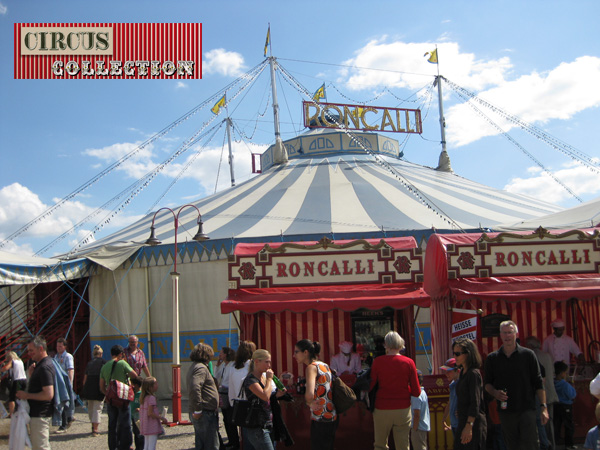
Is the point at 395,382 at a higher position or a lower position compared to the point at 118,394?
higher

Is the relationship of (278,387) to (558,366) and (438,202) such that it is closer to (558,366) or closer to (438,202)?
(558,366)

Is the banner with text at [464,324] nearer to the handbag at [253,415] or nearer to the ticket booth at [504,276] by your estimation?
the ticket booth at [504,276]

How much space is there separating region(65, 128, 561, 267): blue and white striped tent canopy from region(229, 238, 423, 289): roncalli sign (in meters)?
2.86

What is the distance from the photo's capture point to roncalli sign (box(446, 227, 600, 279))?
6520 millimetres

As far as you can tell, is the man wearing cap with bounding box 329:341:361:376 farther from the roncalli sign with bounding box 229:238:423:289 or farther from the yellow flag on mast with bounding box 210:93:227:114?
the yellow flag on mast with bounding box 210:93:227:114

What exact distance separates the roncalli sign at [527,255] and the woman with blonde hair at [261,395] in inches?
122

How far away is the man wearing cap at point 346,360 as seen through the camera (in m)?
7.04

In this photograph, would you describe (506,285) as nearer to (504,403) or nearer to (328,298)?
(328,298)

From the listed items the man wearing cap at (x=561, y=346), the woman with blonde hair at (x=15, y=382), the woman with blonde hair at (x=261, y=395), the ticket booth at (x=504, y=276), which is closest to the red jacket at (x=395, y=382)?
the woman with blonde hair at (x=261, y=395)

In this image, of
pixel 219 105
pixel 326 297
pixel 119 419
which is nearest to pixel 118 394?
pixel 119 419

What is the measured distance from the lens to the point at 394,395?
4.22m

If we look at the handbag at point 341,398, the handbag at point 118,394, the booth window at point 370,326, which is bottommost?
the handbag at point 118,394

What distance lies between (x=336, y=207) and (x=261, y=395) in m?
7.20

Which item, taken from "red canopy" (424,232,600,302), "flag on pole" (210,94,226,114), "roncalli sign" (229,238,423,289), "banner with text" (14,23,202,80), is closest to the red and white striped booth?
"roncalli sign" (229,238,423,289)
